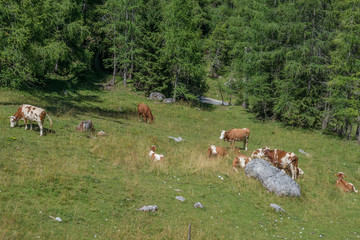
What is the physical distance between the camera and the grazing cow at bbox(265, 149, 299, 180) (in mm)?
15875

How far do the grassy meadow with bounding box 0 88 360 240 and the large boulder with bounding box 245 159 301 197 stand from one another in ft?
1.23

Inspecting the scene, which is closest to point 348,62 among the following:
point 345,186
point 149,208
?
point 345,186

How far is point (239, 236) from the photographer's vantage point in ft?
28.6

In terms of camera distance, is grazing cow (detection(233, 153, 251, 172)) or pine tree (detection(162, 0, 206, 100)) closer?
grazing cow (detection(233, 153, 251, 172))

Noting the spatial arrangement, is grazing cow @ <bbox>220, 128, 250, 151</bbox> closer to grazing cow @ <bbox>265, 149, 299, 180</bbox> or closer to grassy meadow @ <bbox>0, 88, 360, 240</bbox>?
grassy meadow @ <bbox>0, 88, 360, 240</bbox>

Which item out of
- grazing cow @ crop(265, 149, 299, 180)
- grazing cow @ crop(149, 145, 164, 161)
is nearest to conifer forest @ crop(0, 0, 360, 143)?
grazing cow @ crop(265, 149, 299, 180)

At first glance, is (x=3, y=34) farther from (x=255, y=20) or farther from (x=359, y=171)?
(x=255, y=20)

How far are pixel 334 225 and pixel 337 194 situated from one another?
4158 mm

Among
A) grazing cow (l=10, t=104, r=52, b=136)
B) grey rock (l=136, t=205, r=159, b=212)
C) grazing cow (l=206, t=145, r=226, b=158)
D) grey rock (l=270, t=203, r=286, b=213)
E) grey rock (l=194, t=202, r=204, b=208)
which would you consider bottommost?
grazing cow (l=206, t=145, r=226, b=158)

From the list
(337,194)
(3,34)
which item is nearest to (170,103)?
(3,34)

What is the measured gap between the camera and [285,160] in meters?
16.2

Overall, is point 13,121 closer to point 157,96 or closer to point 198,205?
point 198,205

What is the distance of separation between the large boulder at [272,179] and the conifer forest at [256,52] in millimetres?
19324

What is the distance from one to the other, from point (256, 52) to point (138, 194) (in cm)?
3338
